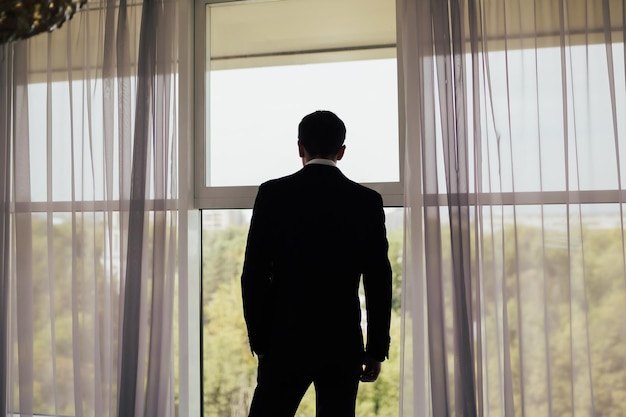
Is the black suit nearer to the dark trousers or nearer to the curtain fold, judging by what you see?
the dark trousers

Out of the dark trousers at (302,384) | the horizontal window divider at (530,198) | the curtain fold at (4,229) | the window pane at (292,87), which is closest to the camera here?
the dark trousers at (302,384)

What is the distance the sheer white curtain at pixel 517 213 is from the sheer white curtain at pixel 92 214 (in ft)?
3.34

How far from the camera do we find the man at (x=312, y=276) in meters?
1.70

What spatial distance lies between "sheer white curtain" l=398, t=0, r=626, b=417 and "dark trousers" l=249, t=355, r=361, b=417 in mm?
722

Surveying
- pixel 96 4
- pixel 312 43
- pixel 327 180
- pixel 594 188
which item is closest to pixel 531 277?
pixel 594 188

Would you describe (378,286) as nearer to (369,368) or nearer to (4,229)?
(369,368)

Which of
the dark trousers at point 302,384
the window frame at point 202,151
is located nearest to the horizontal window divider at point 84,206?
the window frame at point 202,151

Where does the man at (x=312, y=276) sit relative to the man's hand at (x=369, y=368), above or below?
above

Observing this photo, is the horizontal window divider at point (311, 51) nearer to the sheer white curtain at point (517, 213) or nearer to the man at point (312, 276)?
the sheer white curtain at point (517, 213)

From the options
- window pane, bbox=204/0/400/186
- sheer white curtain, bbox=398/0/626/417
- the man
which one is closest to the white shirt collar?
the man

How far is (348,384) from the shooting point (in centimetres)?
175

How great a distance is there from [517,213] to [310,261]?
1.00 meters

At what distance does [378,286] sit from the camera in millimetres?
1815

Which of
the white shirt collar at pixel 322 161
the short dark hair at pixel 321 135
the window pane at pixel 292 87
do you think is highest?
the window pane at pixel 292 87
